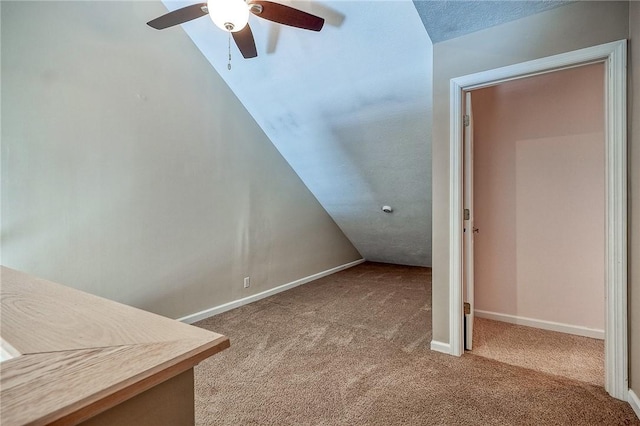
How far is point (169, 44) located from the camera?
263 cm

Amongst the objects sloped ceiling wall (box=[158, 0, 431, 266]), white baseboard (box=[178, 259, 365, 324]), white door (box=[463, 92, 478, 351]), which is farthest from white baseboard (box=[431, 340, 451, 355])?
white baseboard (box=[178, 259, 365, 324])

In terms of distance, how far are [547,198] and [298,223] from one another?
2.74 meters

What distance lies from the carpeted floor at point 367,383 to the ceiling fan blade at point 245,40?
85.0 inches

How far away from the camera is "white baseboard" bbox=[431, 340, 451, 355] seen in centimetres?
218

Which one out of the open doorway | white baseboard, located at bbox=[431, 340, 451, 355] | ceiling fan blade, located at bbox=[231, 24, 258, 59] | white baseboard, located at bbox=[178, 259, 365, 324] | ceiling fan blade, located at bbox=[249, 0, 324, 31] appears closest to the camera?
ceiling fan blade, located at bbox=[249, 0, 324, 31]

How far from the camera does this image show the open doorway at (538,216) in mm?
2410

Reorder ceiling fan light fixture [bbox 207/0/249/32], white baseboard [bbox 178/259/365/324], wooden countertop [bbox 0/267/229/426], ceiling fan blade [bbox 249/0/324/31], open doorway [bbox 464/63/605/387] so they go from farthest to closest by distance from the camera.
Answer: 1. white baseboard [bbox 178/259/365/324]
2. open doorway [bbox 464/63/605/387]
3. ceiling fan blade [bbox 249/0/324/31]
4. ceiling fan light fixture [bbox 207/0/249/32]
5. wooden countertop [bbox 0/267/229/426]

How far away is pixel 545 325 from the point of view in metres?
2.63

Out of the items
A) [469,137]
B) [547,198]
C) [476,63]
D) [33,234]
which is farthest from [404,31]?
[33,234]

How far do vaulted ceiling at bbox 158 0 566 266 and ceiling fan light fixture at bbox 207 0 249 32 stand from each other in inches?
29.5

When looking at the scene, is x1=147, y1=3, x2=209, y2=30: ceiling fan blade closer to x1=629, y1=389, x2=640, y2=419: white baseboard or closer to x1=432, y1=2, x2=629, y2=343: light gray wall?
x1=432, y1=2, x2=629, y2=343: light gray wall

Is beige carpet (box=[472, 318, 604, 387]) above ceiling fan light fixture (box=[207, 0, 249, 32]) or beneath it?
beneath

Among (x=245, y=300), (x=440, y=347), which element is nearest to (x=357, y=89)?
(x=440, y=347)

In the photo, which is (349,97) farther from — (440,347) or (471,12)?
(440,347)
